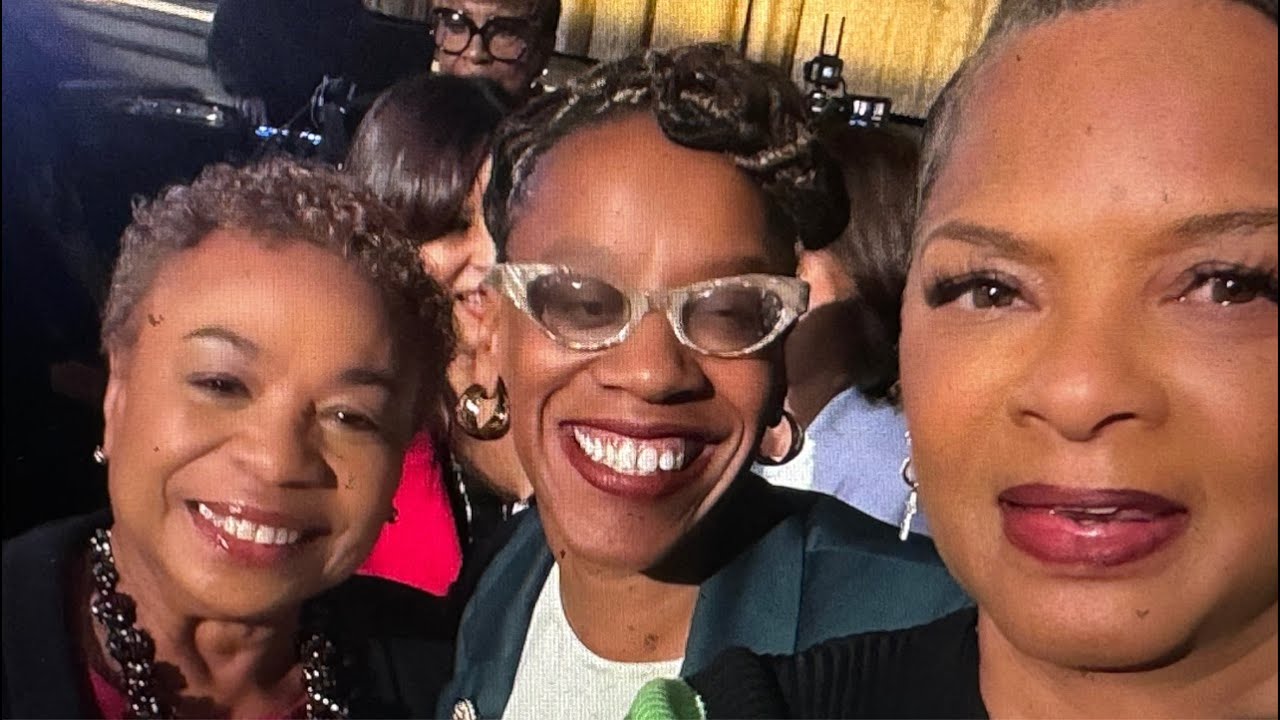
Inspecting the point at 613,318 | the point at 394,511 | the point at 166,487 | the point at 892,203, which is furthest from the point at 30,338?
the point at 892,203

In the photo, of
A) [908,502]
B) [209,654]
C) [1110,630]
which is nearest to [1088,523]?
[1110,630]

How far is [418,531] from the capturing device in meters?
0.71

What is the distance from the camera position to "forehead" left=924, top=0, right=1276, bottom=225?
1.57 feet

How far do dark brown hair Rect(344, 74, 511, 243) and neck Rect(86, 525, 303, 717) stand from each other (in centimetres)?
25

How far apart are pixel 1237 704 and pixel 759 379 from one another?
27 cm

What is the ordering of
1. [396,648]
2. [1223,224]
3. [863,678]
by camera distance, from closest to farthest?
[1223,224] → [863,678] → [396,648]

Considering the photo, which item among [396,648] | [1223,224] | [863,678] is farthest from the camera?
[396,648]

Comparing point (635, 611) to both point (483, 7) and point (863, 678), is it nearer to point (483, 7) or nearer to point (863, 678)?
point (863, 678)

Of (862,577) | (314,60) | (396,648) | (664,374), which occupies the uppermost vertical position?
(314,60)

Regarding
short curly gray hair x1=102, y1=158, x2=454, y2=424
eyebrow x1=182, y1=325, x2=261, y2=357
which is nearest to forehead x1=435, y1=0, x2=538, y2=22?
short curly gray hair x1=102, y1=158, x2=454, y2=424

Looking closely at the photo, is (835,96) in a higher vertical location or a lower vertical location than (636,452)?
higher

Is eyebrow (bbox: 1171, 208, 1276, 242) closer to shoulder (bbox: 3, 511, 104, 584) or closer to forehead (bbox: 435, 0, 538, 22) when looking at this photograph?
forehead (bbox: 435, 0, 538, 22)

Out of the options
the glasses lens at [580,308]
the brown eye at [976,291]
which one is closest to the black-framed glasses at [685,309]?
the glasses lens at [580,308]

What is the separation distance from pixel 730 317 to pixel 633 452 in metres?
0.09
